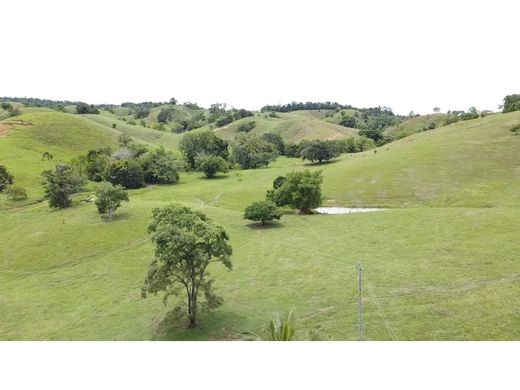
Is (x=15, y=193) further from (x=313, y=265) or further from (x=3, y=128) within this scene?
(x=3, y=128)

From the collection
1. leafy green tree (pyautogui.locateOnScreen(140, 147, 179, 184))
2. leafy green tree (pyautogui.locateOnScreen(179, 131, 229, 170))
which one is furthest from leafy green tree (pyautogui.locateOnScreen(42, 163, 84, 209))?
leafy green tree (pyautogui.locateOnScreen(179, 131, 229, 170))

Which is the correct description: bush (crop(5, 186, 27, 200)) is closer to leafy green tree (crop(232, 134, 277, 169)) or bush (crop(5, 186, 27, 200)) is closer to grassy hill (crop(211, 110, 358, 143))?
leafy green tree (crop(232, 134, 277, 169))

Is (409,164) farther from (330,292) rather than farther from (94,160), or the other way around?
(94,160)

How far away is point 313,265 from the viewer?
110 feet

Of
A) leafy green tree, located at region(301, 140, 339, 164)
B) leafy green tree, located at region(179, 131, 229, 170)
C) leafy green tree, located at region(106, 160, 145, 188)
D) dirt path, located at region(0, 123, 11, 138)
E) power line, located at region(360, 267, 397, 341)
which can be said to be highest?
dirt path, located at region(0, 123, 11, 138)

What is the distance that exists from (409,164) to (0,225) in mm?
62568

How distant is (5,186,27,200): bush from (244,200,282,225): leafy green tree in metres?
35.2

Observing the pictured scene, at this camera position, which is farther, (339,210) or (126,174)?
(126,174)

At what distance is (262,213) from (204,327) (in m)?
23.4

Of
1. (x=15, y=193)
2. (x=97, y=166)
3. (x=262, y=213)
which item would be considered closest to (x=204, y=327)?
(x=262, y=213)

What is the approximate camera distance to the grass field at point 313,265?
79.9ft

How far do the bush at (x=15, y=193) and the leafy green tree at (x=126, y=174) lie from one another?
15.5m

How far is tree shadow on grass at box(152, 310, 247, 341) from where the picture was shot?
23.5 m

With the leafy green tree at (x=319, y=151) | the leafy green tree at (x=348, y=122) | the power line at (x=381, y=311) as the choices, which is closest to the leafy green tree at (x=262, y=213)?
the power line at (x=381, y=311)
